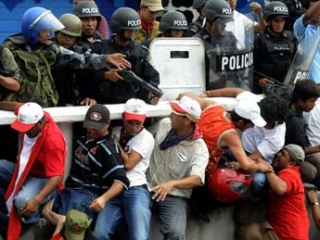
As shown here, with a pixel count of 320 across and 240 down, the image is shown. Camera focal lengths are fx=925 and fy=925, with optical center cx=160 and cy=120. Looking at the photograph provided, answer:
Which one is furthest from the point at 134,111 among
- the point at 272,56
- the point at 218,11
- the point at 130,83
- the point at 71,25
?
the point at 272,56

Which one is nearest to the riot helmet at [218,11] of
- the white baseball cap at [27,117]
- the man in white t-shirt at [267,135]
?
the man in white t-shirt at [267,135]

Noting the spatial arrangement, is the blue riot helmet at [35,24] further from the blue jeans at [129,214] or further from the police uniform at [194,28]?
the police uniform at [194,28]

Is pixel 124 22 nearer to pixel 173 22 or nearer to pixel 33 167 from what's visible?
pixel 173 22

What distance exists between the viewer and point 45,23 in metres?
7.69

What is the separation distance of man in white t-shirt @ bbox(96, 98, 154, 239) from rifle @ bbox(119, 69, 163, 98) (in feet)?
1.25

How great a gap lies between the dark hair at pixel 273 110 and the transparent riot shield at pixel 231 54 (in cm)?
92

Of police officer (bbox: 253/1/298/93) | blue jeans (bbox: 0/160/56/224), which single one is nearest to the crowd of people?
blue jeans (bbox: 0/160/56/224)

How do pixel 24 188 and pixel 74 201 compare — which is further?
pixel 74 201

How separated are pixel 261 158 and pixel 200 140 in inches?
28.7

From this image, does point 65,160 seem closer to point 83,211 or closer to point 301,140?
point 83,211

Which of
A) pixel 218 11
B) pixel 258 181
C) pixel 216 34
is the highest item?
pixel 218 11

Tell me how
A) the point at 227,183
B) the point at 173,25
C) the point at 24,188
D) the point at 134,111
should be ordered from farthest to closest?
the point at 173,25, the point at 227,183, the point at 134,111, the point at 24,188

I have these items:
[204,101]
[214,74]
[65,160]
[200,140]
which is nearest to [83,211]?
[65,160]

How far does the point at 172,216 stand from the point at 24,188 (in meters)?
1.29
